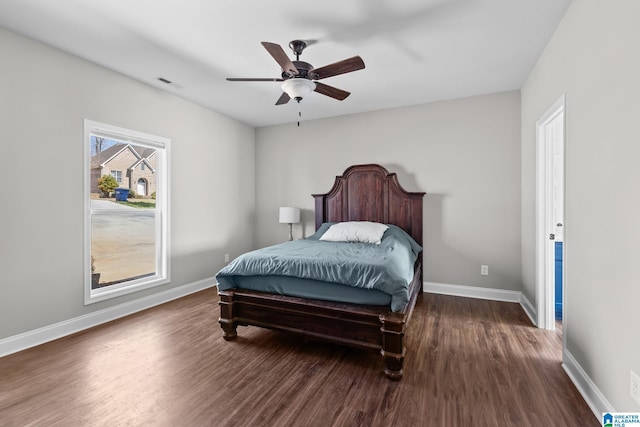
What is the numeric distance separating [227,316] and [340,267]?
118 cm

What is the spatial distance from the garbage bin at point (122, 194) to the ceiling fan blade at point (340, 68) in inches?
102

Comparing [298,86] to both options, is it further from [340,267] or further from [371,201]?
[371,201]

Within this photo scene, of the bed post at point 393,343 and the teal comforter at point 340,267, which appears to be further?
the teal comforter at point 340,267

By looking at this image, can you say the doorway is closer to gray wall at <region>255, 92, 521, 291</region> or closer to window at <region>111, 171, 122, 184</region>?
gray wall at <region>255, 92, 521, 291</region>

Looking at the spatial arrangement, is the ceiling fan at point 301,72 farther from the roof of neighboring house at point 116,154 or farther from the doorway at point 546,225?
the doorway at point 546,225

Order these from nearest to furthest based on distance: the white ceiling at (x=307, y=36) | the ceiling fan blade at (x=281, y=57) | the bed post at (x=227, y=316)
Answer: the ceiling fan blade at (x=281, y=57), the white ceiling at (x=307, y=36), the bed post at (x=227, y=316)

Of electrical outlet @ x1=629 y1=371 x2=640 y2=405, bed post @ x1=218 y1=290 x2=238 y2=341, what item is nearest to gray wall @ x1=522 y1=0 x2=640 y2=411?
electrical outlet @ x1=629 y1=371 x2=640 y2=405

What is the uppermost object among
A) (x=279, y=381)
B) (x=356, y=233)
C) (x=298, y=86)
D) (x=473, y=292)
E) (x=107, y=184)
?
(x=298, y=86)

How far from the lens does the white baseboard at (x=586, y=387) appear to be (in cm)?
166

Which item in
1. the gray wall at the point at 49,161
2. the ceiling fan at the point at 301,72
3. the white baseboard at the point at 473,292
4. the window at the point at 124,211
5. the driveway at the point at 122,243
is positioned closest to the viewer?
the ceiling fan at the point at 301,72

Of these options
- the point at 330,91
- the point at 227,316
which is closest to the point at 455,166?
the point at 330,91

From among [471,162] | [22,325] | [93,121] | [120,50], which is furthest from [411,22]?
[22,325]

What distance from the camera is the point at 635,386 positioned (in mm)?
1401

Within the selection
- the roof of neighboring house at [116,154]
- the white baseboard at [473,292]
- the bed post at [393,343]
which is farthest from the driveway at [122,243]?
the white baseboard at [473,292]
